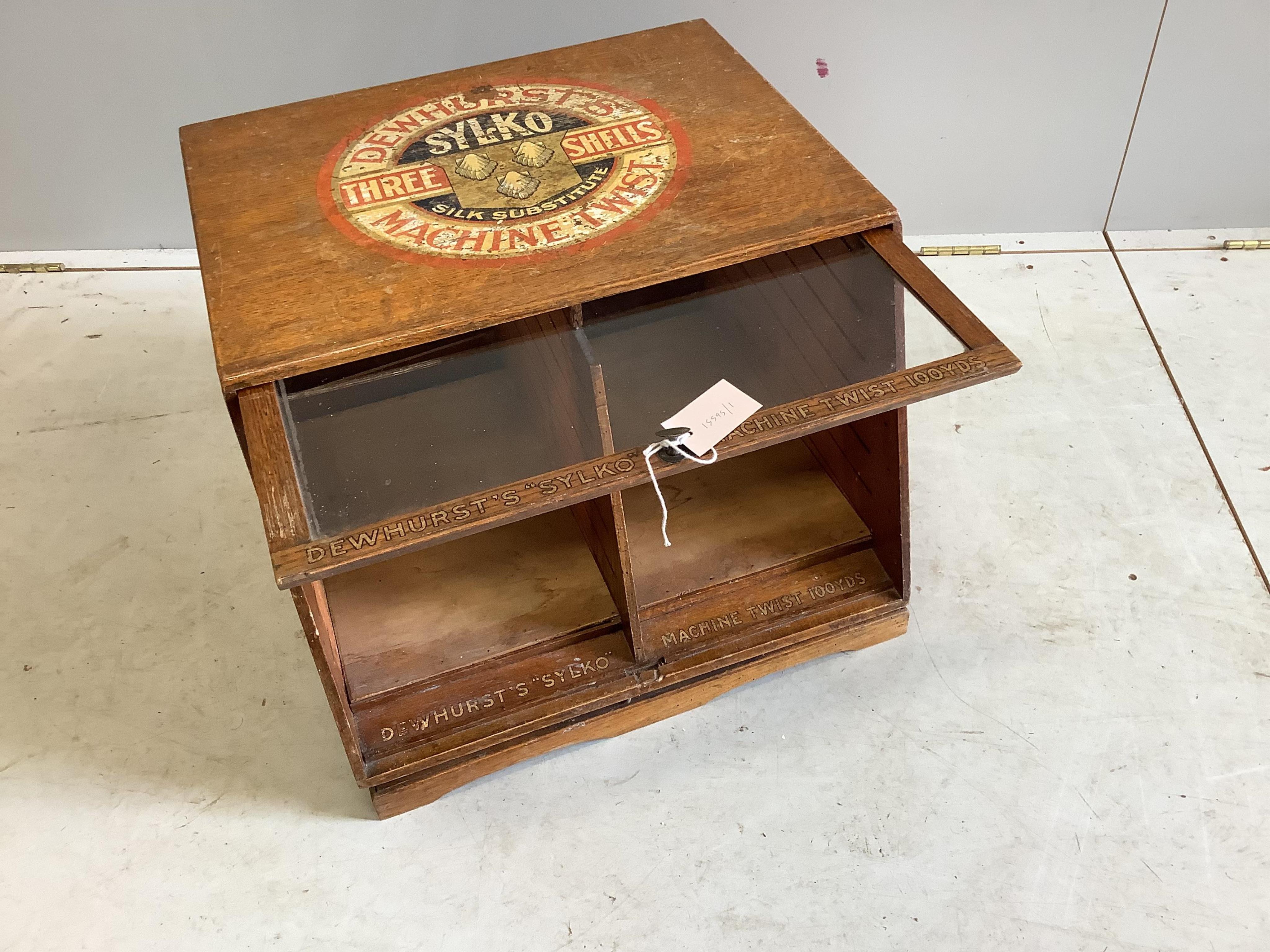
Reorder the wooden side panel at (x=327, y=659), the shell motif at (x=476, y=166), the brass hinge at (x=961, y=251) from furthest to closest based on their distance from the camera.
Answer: the brass hinge at (x=961, y=251) < the shell motif at (x=476, y=166) < the wooden side panel at (x=327, y=659)

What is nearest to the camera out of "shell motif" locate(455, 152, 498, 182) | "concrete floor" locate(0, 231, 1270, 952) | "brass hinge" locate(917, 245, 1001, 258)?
"concrete floor" locate(0, 231, 1270, 952)

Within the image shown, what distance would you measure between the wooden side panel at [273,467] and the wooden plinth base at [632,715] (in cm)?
44

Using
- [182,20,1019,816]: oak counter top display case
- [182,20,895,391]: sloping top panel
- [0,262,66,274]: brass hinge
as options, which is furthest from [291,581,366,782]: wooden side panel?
[0,262,66,274]: brass hinge

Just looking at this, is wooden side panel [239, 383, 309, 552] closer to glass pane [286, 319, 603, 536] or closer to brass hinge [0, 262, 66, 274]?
glass pane [286, 319, 603, 536]

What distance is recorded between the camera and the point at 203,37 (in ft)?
6.31

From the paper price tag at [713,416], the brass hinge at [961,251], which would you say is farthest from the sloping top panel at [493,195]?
the brass hinge at [961,251]

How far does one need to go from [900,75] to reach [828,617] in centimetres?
106

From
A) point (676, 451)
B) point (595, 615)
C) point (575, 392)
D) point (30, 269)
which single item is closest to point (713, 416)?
point (676, 451)

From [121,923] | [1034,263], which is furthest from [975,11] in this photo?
[121,923]

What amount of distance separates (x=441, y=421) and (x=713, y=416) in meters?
0.30

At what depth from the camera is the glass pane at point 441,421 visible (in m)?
1.10

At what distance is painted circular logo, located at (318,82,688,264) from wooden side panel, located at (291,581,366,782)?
396 millimetres

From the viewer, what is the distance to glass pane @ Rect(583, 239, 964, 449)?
1.17 meters

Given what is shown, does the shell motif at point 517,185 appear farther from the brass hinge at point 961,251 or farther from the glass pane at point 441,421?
the brass hinge at point 961,251
